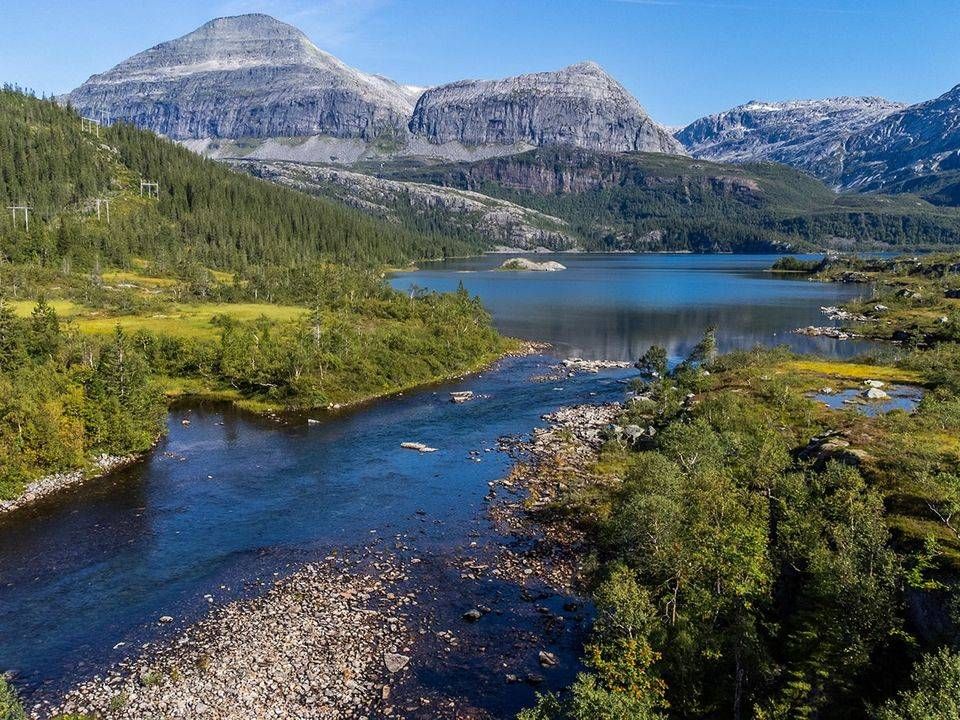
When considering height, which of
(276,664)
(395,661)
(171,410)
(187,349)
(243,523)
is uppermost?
(187,349)

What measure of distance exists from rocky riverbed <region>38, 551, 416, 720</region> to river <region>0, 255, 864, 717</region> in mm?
2034

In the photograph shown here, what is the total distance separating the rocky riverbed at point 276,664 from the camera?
30.7 m

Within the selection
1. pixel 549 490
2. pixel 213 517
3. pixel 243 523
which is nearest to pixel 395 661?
pixel 243 523

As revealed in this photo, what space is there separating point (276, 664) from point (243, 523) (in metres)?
18.8

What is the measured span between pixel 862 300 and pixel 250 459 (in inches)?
7667

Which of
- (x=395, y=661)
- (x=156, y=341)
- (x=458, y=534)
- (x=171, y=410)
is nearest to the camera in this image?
(x=395, y=661)

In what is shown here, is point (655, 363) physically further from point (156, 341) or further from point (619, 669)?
point (619, 669)

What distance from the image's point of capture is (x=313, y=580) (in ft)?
139

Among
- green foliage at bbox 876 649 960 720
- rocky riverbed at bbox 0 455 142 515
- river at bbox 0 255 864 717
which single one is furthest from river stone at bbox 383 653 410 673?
rocky riverbed at bbox 0 455 142 515

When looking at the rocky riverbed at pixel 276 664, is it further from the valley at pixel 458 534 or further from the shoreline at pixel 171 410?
the shoreline at pixel 171 410

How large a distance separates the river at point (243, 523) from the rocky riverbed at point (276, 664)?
80.1 inches

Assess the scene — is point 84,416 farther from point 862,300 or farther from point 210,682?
point 862,300

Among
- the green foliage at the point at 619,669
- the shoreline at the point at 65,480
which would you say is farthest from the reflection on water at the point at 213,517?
the green foliage at the point at 619,669

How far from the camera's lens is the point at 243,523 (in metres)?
50.7
